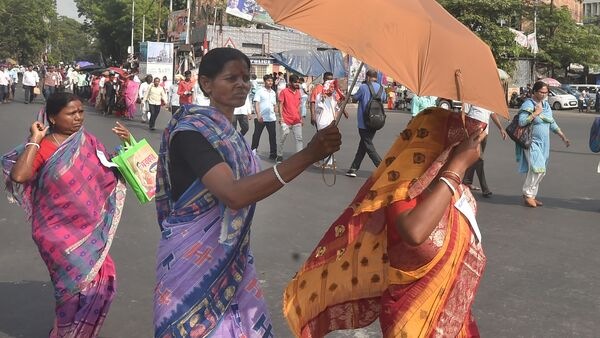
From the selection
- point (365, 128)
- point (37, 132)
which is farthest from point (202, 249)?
point (365, 128)

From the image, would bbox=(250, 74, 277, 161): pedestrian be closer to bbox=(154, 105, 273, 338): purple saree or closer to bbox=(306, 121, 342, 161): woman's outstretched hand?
bbox=(154, 105, 273, 338): purple saree

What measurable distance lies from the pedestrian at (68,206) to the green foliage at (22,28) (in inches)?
2720

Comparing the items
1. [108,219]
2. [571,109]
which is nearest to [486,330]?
[108,219]

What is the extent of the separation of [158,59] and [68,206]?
25887 mm

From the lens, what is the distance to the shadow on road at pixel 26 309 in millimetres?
4102

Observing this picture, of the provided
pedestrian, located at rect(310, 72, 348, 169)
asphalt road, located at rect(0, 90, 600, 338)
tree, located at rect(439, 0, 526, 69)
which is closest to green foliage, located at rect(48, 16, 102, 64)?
tree, located at rect(439, 0, 526, 69)

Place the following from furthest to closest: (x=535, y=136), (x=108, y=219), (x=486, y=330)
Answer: (x=535, y=136)
(x=486, y=330)
(x=108, y=219)

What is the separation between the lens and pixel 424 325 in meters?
2.15


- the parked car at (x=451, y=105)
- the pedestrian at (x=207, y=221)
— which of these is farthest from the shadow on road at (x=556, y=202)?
the pedestrian at (x=207, y=221)

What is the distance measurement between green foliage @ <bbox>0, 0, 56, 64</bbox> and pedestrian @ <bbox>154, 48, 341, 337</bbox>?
70.7m

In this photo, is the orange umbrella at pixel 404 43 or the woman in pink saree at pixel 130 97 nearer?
the orange umbrella at pixel 404 43

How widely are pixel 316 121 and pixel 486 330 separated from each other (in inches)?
291

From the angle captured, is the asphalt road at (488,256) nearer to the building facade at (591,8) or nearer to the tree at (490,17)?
the tree at (490,17)

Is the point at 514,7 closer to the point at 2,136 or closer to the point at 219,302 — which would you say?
the point at 2,136
